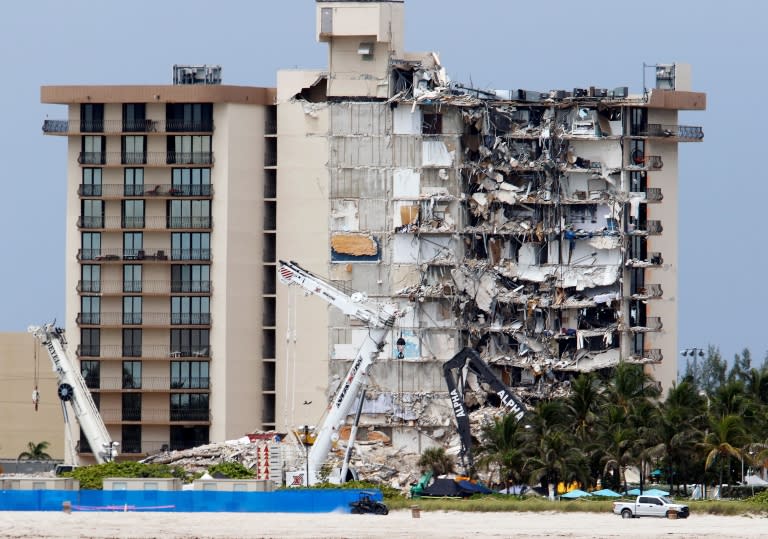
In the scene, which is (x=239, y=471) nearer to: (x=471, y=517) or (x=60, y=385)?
(x=60, y=385)

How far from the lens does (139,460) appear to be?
475 feet

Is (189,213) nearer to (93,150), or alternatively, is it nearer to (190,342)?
(93,150)

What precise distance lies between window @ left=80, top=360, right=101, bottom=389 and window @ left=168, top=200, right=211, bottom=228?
372 inches

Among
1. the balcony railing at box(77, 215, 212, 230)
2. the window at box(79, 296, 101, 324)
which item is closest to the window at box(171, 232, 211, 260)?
the balcony railing at box(77, 215, 212, 230)

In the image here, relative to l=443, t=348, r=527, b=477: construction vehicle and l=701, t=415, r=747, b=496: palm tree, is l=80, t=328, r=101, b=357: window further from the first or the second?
l=701, t=415, r=747, b=496: palm tree

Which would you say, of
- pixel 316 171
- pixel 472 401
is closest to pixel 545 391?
pixel 472 401

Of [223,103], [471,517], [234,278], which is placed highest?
[223,103]

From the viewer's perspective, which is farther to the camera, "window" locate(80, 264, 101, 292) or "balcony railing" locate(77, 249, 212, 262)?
"window" locate(80, 264, 101, 292)

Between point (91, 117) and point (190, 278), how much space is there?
37.5 feet

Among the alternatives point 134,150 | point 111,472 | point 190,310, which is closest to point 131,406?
point 190,310

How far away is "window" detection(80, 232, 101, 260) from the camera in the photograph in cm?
14725

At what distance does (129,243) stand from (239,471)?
21.6m

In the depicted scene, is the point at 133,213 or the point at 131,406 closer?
the point at 131,406

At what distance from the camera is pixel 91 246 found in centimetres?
14738
